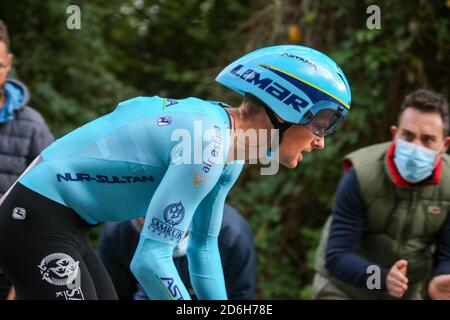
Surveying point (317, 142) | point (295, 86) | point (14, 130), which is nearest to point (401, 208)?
point (317, 142)

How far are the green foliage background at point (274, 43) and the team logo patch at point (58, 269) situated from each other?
3.47m

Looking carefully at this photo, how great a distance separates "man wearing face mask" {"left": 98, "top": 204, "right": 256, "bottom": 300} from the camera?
436cm

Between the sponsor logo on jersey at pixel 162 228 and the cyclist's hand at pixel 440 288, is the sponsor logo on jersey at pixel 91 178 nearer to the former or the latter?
the sponsor logo on jersey at pixel 162 228

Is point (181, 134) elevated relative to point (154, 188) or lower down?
elevated

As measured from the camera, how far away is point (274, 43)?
647 centimetres

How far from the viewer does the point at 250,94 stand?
2887 mm

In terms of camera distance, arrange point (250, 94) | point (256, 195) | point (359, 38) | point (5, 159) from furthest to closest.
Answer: point (256, 195) < point (359, 38) < point (5, 159) < point (250, 94)

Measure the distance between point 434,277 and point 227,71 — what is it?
177 cm

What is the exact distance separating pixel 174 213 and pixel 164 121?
1.22ft

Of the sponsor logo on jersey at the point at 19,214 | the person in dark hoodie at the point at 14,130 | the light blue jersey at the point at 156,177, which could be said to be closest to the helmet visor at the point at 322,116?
the light blue jersey at the point at 156,177

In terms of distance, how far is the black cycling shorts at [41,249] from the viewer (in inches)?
110

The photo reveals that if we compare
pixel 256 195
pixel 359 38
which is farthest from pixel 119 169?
pixel 256 195
